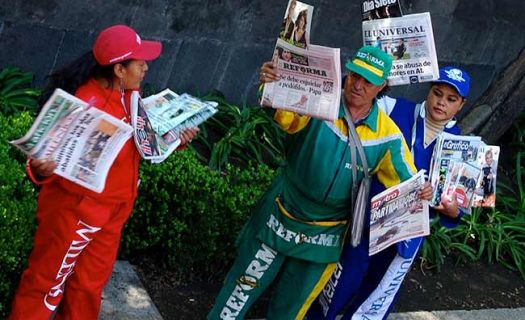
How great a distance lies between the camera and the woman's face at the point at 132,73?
14.4 ft

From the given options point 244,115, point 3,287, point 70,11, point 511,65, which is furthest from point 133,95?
point 511,65

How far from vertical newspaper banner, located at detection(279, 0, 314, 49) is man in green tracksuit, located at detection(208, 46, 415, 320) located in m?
0.18

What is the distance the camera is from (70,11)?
676cm

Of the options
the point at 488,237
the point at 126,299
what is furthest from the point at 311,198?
the point at 488,237

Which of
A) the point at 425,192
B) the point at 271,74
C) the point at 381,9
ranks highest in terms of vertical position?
the point at 381,9

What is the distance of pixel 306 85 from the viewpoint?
4488 millimetres

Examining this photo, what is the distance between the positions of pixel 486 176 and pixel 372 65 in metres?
1.12

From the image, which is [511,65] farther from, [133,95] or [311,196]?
[133,95]

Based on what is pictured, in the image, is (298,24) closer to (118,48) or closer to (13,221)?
(118,48)

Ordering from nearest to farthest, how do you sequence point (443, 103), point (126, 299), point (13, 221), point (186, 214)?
point (13, 221) → point (443, 103) → point (126, 299) → point (186, 214)

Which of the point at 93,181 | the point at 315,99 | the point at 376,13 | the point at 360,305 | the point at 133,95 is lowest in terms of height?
the point at 360,305

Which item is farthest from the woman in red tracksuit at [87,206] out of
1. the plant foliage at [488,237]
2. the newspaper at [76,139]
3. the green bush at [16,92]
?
the plant foliage at [488,237]

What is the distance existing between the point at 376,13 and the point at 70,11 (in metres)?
2.46

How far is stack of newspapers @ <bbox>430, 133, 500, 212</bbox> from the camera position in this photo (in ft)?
17.2
